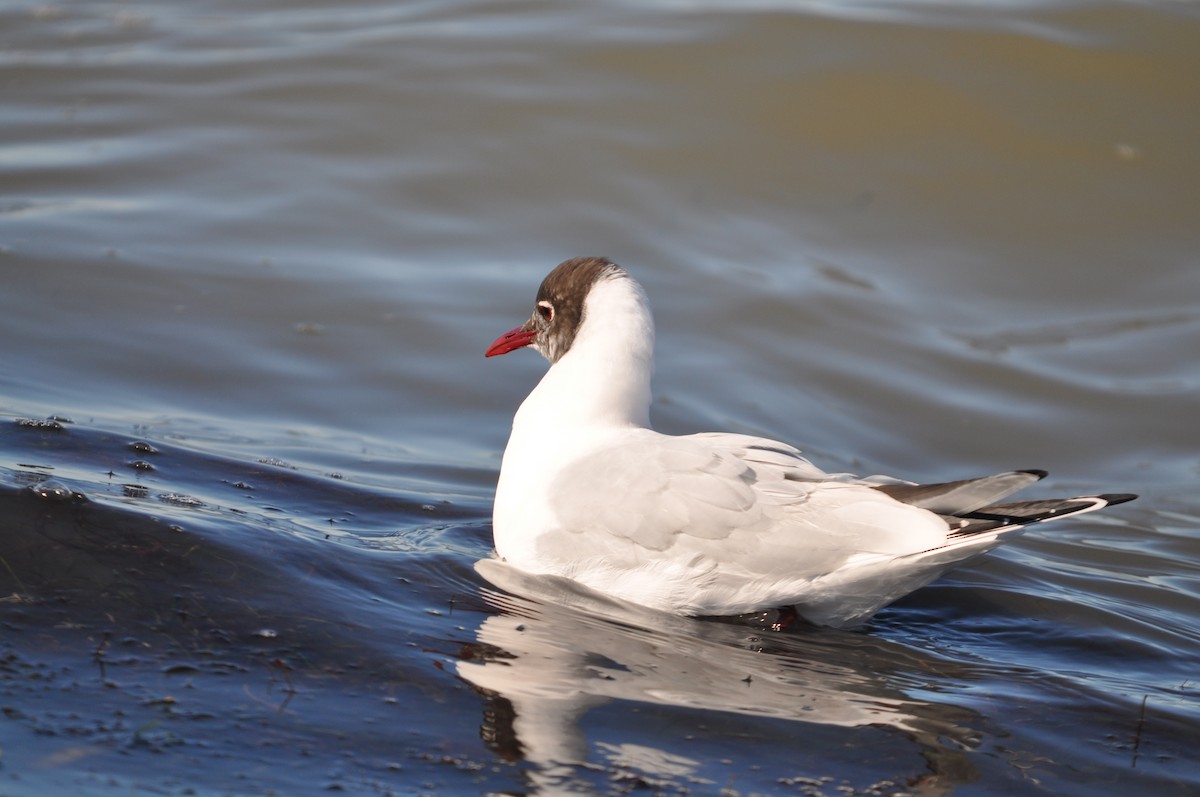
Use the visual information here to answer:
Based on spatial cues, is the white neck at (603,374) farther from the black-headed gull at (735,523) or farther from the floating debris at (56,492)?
the floating debris at (56,492)

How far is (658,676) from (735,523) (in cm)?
77

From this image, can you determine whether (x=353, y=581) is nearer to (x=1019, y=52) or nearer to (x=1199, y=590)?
(x=1199, y=590)

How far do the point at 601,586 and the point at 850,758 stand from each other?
4.53ft

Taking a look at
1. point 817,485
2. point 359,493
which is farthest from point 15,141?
point 817,485

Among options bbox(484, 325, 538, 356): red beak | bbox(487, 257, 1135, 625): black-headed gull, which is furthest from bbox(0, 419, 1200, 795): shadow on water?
bbox(484, 325, 538, 356): red beak

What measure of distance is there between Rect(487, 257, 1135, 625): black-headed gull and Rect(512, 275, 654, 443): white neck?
0.12 m

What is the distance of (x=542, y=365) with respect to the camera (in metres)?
8.92

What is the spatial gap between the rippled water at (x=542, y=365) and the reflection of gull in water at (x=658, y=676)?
0.07 feet

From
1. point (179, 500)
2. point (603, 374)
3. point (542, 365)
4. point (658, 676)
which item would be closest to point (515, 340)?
point (603, 374)

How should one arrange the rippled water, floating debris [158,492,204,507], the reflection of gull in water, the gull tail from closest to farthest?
the reflection of gull in water
the rippled water
the gull tail
floating debris [158,492,204,507]

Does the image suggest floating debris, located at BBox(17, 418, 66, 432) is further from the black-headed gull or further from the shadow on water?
the black-headed gull

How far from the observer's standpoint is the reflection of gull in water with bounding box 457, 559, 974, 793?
12.8 ft

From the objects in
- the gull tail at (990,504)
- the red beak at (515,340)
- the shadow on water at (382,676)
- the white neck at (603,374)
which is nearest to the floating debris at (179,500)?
the shadow on water at (382,676)

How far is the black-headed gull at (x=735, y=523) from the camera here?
4.79 meters
